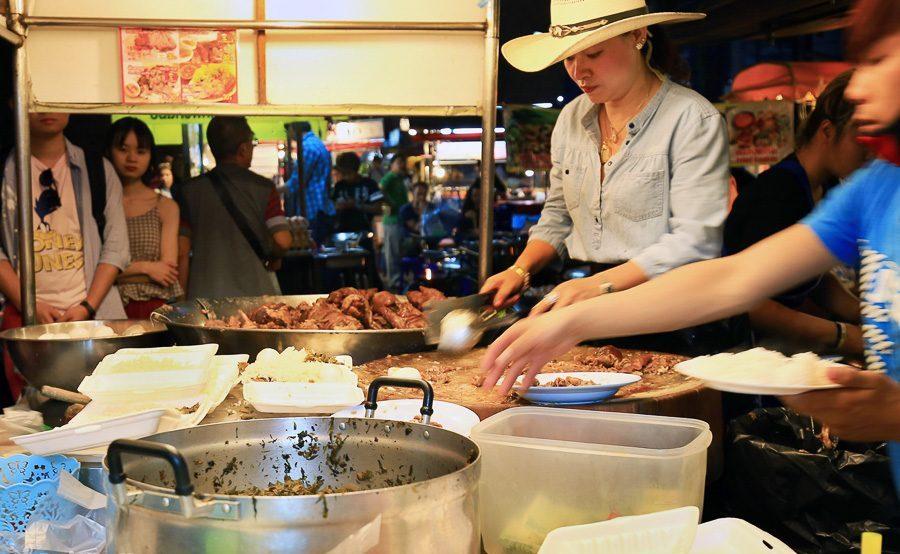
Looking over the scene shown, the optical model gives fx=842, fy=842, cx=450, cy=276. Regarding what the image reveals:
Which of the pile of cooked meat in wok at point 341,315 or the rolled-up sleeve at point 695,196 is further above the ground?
the rolled-up sleeve at point 695,196

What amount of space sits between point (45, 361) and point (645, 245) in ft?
7.34

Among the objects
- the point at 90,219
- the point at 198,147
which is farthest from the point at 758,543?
the point at 198,147

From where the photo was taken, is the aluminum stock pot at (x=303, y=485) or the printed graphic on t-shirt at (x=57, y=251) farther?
the printed graphic on t-shirt at (x=57, y=251)

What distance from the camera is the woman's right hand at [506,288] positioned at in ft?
10.7

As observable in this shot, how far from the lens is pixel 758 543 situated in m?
1.60

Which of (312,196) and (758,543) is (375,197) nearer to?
(312,196)

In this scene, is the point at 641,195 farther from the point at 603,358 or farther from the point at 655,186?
the point at 603,358

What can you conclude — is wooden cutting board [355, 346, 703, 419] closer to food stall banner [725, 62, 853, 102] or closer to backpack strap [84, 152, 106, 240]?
backpack strap [84, 152, 106, 240]

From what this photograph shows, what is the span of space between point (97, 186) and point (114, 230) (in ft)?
0.89

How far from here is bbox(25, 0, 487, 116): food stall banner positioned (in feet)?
12.5

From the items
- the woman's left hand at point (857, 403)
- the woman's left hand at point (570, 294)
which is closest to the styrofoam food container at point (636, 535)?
the woman's left hand at point (857, 403)

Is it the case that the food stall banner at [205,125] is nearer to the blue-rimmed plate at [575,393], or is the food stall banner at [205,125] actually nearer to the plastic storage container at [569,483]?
the blue-rimmed plate at [575,393]

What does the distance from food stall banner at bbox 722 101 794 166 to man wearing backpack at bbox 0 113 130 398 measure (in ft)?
16.6

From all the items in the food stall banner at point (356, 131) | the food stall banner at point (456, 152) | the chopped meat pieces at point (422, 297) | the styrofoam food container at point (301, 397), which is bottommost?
the styrofoam food container at point (301, 397)
